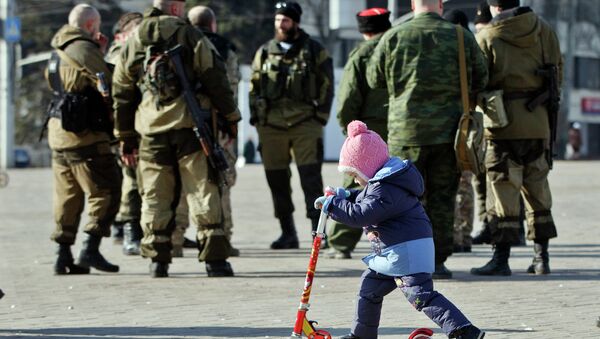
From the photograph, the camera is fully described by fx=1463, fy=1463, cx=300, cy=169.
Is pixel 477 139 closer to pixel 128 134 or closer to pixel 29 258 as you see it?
pixel 128 134

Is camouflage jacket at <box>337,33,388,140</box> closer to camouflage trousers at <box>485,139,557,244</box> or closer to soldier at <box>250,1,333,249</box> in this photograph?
camouflage trousers at <box>485,139,557,244</box>

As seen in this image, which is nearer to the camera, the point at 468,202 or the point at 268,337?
the point at 268,337

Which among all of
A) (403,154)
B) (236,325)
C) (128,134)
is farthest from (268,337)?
(128,134)

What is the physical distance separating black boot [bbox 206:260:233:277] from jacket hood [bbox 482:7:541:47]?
2.53 meters

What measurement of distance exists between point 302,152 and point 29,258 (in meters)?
2.54

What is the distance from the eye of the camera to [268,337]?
24.5ft

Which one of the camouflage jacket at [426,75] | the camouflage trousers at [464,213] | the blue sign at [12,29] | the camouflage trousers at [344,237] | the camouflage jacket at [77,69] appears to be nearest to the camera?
the camouflage jacket at [426,75]

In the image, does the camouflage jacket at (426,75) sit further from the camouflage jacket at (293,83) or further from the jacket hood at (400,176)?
the jacket hood at (400,176)

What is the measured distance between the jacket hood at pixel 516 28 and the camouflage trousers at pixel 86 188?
3.03m

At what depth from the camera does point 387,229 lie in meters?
6.77

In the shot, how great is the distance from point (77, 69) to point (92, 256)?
141 centimetres

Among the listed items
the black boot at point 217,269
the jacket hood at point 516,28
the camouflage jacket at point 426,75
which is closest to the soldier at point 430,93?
the camouflage jacket at point 426,75

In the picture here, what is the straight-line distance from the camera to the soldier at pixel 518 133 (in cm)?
1039

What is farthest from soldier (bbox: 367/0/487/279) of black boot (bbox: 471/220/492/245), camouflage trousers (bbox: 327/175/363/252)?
black boot (bbox: 471/220/492/245)
